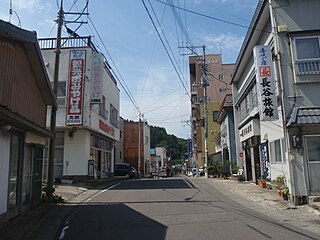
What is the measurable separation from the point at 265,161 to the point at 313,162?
5673 mm

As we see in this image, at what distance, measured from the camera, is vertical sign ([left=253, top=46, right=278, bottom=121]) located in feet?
44.3

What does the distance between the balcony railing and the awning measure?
5.09 feet

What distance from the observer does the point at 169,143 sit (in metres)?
115

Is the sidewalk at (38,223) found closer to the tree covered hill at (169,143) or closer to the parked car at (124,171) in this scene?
the parked car at (124,171)

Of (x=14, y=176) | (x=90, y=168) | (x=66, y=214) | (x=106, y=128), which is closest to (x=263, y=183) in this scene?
(x=66, y=214)

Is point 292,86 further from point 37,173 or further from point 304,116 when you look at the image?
point 37,173

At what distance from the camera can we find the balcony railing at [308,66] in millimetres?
13273

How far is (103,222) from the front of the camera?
9.62 meters

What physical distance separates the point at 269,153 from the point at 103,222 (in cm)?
1052

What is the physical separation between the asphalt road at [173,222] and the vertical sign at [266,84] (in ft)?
13.0

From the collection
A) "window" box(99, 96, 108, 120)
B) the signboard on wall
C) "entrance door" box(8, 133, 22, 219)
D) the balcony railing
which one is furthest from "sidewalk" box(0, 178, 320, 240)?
"window" box(99, 96, 108, 120)

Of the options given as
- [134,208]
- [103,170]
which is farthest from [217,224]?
[103,170]

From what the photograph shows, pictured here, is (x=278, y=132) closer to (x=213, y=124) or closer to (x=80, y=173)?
(x=80, y=173)

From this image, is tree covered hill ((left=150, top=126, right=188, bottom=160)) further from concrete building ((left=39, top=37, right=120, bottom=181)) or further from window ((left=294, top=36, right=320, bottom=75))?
window ((left=294, top=36, right=320, bottom=75))
